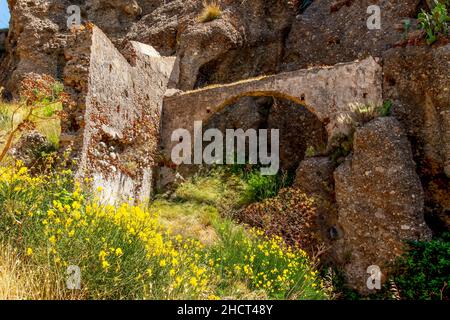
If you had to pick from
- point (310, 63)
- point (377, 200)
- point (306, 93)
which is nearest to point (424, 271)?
point (377, 200)

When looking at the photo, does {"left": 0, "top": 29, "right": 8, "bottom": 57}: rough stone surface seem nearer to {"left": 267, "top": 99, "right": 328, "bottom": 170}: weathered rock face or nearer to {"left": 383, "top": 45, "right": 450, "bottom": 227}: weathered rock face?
{"left": 267, "top": 99, "right": 328, "bottom": 170}: weathered rock face

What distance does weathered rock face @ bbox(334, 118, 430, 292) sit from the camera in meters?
7.93

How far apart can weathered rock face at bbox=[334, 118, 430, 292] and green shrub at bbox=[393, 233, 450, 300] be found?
20cm

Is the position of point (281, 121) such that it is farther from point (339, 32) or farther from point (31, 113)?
point (31, 113)

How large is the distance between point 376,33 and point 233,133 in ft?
18.3

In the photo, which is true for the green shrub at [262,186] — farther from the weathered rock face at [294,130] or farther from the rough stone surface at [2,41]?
the rough stone surface at [2,41]

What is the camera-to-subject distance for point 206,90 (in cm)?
1209

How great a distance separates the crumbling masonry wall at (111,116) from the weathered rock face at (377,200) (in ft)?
15.3

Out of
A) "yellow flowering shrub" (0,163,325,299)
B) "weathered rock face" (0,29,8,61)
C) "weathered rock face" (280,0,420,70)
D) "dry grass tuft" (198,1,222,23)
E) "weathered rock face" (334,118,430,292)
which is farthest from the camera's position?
"weathered rock face" (0,29,8,61)

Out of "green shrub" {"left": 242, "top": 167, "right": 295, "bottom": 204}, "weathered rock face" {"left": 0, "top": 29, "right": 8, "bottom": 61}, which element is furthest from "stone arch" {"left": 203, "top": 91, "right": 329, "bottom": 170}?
"weathered rock face" {"left": 0, "top": 29, "right": 8, "bottom": 61}

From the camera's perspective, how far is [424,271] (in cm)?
750

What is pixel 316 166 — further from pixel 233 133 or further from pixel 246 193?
pixel 233 133

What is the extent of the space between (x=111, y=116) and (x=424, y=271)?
261 inches

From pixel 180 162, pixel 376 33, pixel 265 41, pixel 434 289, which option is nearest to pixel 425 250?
pixel 434 289
